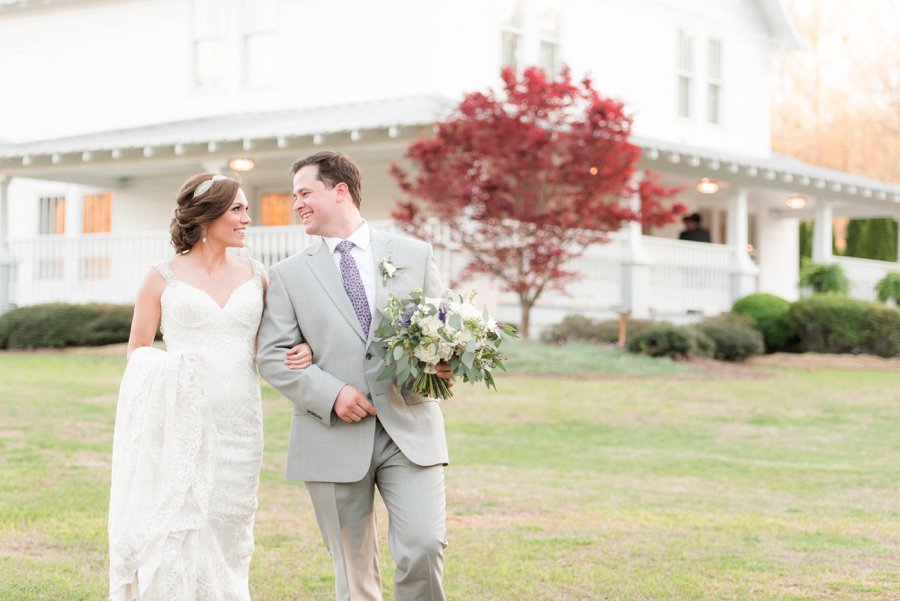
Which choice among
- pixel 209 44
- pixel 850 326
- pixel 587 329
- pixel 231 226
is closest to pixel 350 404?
pixel 231 226

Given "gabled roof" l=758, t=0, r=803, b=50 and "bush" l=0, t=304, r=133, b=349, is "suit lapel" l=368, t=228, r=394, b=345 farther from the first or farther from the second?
"gabled roof" l=758, t=0, r=803, b=50

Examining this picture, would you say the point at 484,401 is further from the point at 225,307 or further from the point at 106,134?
the point at 106,134

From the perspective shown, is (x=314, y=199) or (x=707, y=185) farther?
(x=707, y=185)

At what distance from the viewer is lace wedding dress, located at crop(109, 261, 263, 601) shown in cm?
505

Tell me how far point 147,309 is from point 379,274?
0.99 metres

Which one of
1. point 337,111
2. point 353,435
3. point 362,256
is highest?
point 337,111

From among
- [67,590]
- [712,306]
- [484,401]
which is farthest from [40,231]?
[67,590]

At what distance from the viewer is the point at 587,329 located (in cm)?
1988

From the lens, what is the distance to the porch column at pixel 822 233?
86.7 feet

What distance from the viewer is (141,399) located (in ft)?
17.0

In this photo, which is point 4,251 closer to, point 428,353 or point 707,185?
Result: point 707,185

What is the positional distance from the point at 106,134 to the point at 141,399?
20619mm

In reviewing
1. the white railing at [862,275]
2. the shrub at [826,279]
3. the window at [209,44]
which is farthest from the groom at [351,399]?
the white railing at [862,275]

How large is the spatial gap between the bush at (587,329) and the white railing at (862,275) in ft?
29.5
